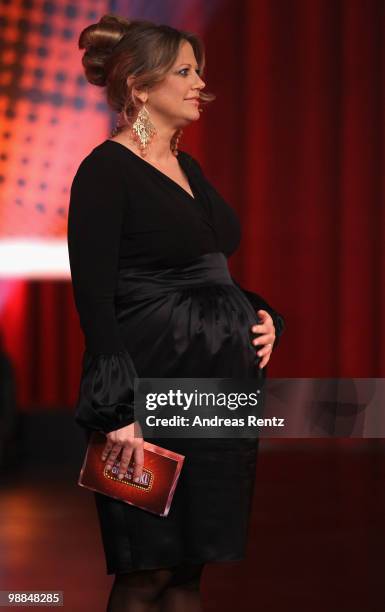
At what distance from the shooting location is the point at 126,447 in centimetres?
155

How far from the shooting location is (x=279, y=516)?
3320 mm

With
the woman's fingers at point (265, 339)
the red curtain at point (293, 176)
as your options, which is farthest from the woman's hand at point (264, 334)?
the red curtain at point (293, 176)

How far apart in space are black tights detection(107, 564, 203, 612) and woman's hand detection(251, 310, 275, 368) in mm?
368

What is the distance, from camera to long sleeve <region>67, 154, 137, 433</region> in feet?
4.99

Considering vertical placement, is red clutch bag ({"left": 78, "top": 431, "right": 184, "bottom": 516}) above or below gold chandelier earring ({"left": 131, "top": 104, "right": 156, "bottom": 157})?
below

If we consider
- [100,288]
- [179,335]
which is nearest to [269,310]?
[179,335]

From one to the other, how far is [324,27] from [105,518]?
3515mm

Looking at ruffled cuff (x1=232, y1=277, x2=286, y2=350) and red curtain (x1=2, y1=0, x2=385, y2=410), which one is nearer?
ruffled cuff (x1=232, y1=277, x2=286, y2=350)

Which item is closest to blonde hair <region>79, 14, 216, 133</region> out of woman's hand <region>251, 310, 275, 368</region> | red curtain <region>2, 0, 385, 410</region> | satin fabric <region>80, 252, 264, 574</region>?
satin fabric <region>80, 252, 264, 574</region>

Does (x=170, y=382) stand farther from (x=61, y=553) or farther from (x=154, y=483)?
(x=61, y=553)

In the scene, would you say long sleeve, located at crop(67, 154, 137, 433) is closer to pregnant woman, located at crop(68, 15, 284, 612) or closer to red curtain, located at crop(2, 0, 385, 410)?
pregnant woman, located at crop(68, 15, 284, 612)

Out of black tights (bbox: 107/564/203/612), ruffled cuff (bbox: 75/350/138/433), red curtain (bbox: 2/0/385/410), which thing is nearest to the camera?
ruffled cuff (bbox: 75/350/138/433)

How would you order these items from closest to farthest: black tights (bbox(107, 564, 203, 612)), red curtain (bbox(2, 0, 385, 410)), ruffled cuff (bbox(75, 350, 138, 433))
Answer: ruffled cuff (bbox(75, 350, 138, 433)) < black tights (bbox(107, 564, 203, 612)) < red curtain (bbox(2, 0, 385, 410))

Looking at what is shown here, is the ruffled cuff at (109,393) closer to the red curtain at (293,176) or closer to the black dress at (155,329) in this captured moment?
the black dress at (155,329)
